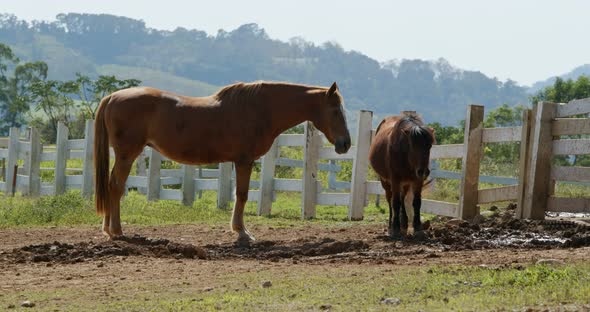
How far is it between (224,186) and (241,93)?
564 centimetres

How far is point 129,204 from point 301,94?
640 centimetres

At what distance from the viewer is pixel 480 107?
12.8 m

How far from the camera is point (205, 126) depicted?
10930 millimetres

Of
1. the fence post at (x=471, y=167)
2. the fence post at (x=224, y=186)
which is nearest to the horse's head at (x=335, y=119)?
the fence post at (x=471, y=167)

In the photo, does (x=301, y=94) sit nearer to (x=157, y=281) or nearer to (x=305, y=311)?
(x=157, y=281)

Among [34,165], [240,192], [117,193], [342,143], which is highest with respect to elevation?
[342,143]

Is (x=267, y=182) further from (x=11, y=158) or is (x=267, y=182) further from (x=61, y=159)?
(x=11, y=158)

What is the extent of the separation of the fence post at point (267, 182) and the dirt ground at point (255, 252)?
371cm

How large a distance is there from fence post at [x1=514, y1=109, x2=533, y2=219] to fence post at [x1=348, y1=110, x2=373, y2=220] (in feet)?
10.9

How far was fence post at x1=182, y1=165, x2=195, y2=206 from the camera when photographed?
17312mm

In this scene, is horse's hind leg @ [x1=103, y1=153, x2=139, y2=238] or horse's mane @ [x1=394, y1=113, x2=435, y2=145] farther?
horse's hind leg @ [x1=103, y1=153, x2=139, y2=238]

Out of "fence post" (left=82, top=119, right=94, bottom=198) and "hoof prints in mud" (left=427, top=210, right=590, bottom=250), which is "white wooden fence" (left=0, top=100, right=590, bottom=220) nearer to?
"fence post" (left=82, top=119, right=94, bottom=198)

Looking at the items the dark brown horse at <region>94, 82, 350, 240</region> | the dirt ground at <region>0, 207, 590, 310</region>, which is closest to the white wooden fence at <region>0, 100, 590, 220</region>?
the dirt ground at <region>0, 207, 590, 310</region>

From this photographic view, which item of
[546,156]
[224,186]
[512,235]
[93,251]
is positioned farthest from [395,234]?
[224,186]
